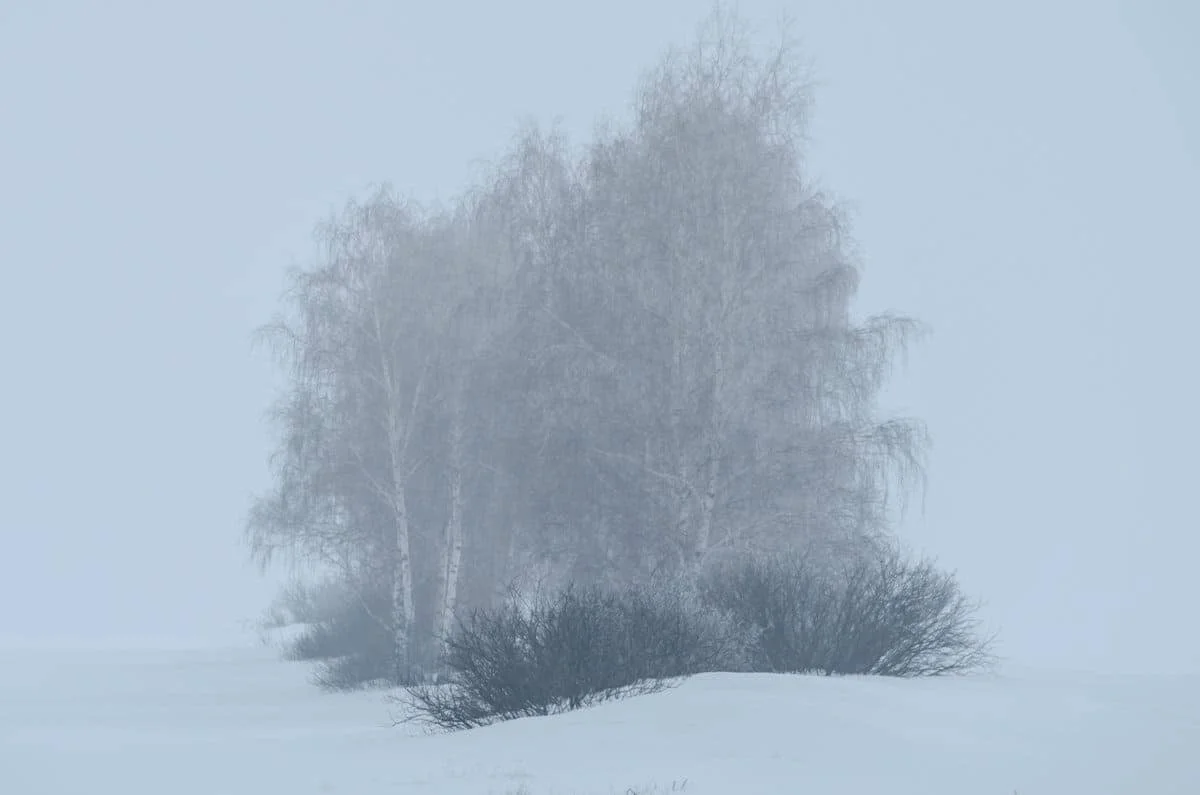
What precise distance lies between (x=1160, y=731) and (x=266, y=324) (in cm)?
1782

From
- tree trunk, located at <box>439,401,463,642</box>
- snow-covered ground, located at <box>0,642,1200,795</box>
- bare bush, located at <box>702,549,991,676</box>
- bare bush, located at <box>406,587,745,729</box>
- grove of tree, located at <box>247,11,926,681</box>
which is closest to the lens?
snow-covered ground, located at <box>0,642,1200,795</box>

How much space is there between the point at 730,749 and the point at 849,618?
4946 mm

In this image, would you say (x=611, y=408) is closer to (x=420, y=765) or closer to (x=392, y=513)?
(x=392, y=513)

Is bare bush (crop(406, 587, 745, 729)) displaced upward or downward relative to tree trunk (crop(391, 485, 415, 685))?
downward

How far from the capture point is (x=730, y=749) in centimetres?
1234

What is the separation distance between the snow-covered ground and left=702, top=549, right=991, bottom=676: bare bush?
0.72 m

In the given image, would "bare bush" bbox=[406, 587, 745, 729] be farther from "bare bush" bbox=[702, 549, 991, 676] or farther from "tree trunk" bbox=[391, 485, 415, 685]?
"tree trunk" bbox=[391, 485, 415, 685]

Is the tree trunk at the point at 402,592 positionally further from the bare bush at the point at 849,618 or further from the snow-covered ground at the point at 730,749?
the bare bush at the point at 849,618

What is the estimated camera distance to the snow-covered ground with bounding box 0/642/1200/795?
37.4 feet

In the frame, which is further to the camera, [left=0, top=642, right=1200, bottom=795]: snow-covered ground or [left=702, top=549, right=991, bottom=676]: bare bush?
[left=702, top=549, right=991, bottom=676]: bare bush

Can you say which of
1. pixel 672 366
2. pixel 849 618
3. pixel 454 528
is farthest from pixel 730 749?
pixel 454 528

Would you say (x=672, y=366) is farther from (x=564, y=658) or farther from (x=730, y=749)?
(x=730, y=749)

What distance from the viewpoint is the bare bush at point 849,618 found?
17.1 m

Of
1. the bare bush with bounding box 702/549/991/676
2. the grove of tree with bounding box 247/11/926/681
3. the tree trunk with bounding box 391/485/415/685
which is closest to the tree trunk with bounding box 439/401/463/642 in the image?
the grove of tree with bounding box 247/11/926/681
